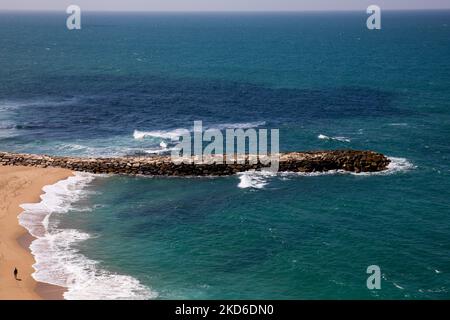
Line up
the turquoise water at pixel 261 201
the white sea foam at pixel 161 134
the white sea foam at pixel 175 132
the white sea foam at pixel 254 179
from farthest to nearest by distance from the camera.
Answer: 1. the white sea foam at pixel 175 132
2. the white sea foam at pixel 161 134
3. the white sea foam at pixel 254 179
4. the turquoise water at pixel 261 201

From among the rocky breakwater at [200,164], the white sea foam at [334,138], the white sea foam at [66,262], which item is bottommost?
the white sea foam at [66,262]

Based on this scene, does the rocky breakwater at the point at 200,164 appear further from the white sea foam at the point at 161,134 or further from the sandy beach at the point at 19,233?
the white sea foam at the point at 161,134

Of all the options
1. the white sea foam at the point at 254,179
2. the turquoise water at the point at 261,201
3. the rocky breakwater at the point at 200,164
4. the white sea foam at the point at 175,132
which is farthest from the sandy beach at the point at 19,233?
the white sea foam at the point at 254,179

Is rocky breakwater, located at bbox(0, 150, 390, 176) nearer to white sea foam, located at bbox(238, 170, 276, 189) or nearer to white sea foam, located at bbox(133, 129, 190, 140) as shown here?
white sea foam, located at bbox(238, 170, 276, 189)

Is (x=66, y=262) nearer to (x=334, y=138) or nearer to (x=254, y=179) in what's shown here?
(x=254, y=179)

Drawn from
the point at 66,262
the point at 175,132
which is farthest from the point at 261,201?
the point at 175,132
